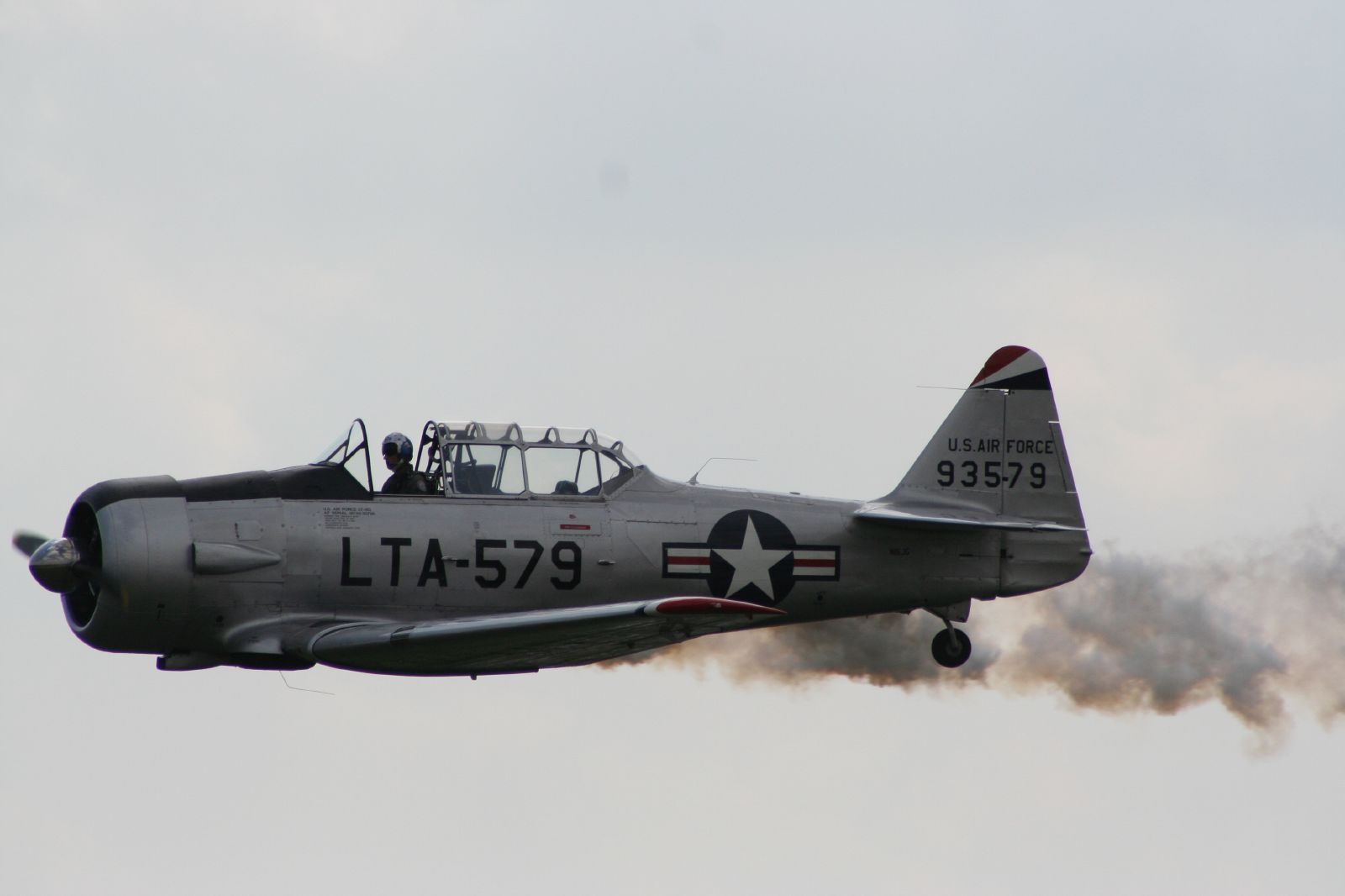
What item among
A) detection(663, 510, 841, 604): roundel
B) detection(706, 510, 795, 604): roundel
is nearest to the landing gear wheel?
detection(663, 510, 841, 604): roundel

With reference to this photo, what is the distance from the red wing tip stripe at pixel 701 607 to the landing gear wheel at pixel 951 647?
5095 millimetres

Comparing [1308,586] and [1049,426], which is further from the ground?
[1049,426]

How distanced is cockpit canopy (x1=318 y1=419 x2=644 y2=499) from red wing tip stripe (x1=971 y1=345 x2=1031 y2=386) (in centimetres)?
324

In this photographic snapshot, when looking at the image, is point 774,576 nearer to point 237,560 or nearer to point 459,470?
point 459,470

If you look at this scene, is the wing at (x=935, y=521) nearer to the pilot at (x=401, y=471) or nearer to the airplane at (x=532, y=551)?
the airplane at (x=532, y=551)

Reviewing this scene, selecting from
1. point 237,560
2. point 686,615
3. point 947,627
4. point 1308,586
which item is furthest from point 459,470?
point 1308,586

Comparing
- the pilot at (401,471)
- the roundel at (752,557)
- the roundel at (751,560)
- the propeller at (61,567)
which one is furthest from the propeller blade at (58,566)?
the roundel at (752,557)

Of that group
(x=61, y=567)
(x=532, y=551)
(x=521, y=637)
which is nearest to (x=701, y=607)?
(x=521, y=637)

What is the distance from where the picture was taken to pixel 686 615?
Result: 1599 cm

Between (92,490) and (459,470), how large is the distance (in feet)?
8.86

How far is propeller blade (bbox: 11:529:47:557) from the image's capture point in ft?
65.6

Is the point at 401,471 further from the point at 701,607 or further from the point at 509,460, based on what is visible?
the point at 701,607

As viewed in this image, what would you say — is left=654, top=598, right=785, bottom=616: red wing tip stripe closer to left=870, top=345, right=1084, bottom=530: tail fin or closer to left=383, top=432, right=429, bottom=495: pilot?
left=383, top=432, right=429, bottom=495: pilot

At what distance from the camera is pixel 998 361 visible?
813 inches
